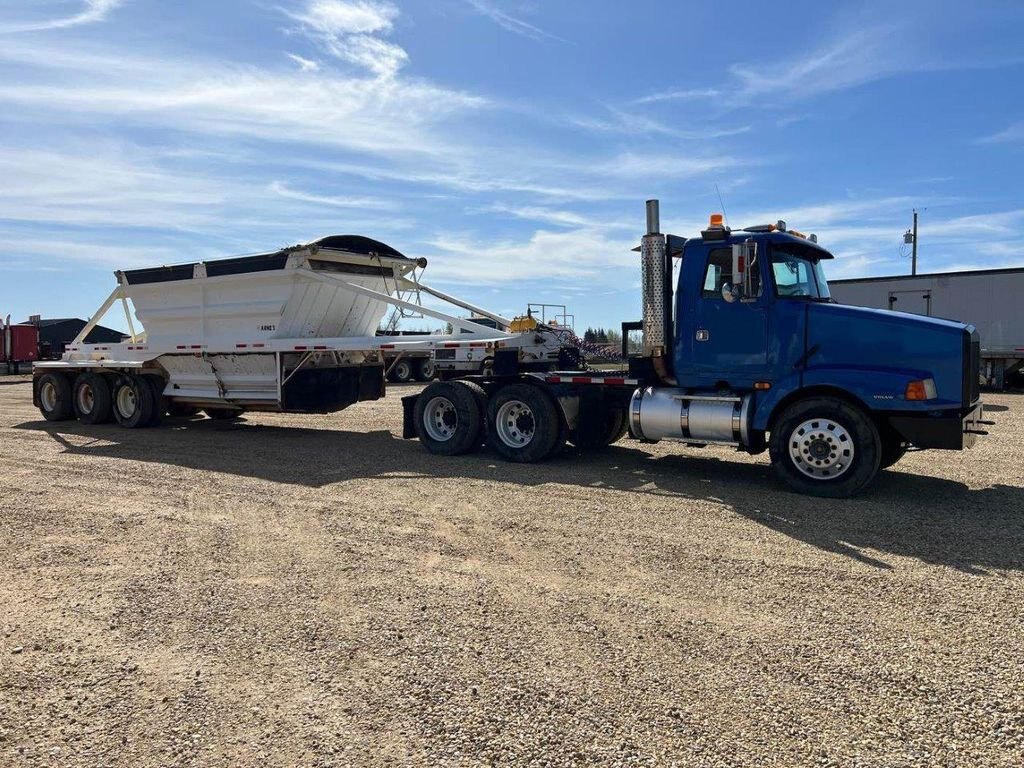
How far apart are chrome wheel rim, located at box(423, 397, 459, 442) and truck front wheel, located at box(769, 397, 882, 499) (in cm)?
471

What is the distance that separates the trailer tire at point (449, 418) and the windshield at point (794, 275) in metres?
4.27

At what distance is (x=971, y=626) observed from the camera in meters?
4.34

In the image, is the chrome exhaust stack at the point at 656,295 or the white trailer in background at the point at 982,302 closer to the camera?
the chrome exhaust stack at the point at 656,295

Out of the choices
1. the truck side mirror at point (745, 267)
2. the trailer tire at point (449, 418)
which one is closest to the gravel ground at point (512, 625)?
the truck side mirror at point (745, 267)

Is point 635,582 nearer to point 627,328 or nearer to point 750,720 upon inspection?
point 750,720

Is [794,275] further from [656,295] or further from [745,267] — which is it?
[656,295]

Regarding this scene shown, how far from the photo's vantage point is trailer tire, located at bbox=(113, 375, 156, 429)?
14.6m

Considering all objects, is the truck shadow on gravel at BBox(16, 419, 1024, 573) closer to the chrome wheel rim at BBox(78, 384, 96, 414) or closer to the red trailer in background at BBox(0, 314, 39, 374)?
the chrome wheel rim at BBox(78, 384, 96, 414)

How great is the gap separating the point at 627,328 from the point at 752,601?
5.53m

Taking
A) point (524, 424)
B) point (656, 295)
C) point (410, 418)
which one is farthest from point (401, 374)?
point (656, 295)

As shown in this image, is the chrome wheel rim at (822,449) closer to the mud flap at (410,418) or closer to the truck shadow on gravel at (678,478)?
the truck shadow on gravel at (678,478)

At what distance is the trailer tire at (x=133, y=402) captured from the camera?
47.9 ft

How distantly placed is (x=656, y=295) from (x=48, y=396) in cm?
1378

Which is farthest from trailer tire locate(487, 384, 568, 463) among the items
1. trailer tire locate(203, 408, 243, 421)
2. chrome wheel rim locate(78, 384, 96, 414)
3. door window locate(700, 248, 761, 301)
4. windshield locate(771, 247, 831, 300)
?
chrome wheel rim locate(78, 384, 96, 414)
